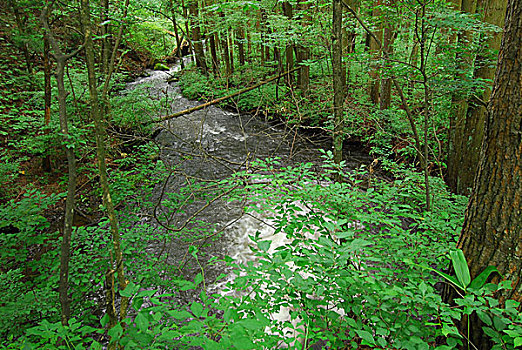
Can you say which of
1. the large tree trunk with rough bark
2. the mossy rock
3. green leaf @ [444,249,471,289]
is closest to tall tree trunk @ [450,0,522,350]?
the large tree trunk with rough bark

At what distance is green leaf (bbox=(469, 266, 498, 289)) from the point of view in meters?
1.82

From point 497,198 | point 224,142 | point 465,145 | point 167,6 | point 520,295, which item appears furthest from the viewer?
point 167,6

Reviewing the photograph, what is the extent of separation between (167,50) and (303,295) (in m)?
24.1

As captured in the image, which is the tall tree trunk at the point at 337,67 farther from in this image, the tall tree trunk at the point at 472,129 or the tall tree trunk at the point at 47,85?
the tall tree trunk at the point at 47,85

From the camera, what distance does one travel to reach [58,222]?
5.41 metres

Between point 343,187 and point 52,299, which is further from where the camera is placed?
point 343,187

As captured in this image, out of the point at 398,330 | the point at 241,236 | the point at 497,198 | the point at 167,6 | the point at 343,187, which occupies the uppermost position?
the point at 167,6

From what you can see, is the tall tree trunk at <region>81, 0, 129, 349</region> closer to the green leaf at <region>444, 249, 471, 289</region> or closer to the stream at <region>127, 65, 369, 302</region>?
the stream at <region>127, 65, 369, 302</region>

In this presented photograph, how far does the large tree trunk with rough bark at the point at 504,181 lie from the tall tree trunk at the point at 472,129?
296 centimetres

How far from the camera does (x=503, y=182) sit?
193 cm

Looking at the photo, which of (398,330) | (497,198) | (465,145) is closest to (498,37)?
(465,145)

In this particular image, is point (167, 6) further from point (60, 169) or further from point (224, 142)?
point (60, 169)

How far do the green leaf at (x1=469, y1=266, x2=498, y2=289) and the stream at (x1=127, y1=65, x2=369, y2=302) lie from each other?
1.65 meters

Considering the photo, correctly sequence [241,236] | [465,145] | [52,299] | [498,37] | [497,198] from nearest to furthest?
[497,198]
[52,299]
[498,37]
[465,145]
[241,236]
